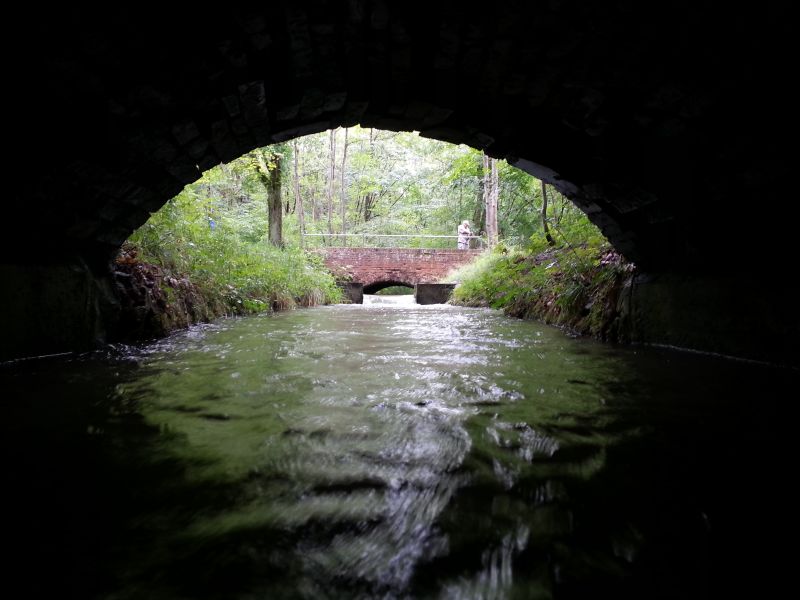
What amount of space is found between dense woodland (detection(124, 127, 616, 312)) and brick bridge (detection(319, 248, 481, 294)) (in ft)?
6.70

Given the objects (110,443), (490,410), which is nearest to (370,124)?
(490,410)

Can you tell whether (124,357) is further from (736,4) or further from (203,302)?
(736,4)

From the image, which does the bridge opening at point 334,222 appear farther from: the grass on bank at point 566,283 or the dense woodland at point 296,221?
the grass on bank at point 566,283

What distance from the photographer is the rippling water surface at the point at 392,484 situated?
1.00 metres

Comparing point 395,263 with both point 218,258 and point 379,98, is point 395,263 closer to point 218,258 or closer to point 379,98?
point 218,258

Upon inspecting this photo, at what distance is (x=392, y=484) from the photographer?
1412mm

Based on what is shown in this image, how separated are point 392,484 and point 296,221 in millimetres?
25432

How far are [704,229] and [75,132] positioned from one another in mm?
4345

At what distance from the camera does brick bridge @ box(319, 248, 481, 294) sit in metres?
17.9

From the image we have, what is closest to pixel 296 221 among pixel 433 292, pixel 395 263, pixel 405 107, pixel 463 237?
pixel 395 263

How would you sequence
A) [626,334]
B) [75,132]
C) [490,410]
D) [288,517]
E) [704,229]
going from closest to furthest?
[288,517]
[490,410]
[75,132]
[704,229]
[626,334]

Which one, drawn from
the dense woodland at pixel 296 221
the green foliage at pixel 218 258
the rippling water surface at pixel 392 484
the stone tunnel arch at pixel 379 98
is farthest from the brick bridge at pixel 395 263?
the rippling water surface at pixel 392 484

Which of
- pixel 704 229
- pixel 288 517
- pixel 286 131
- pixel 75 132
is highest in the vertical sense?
pixel 286 131

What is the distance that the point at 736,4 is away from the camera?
2037 mm
